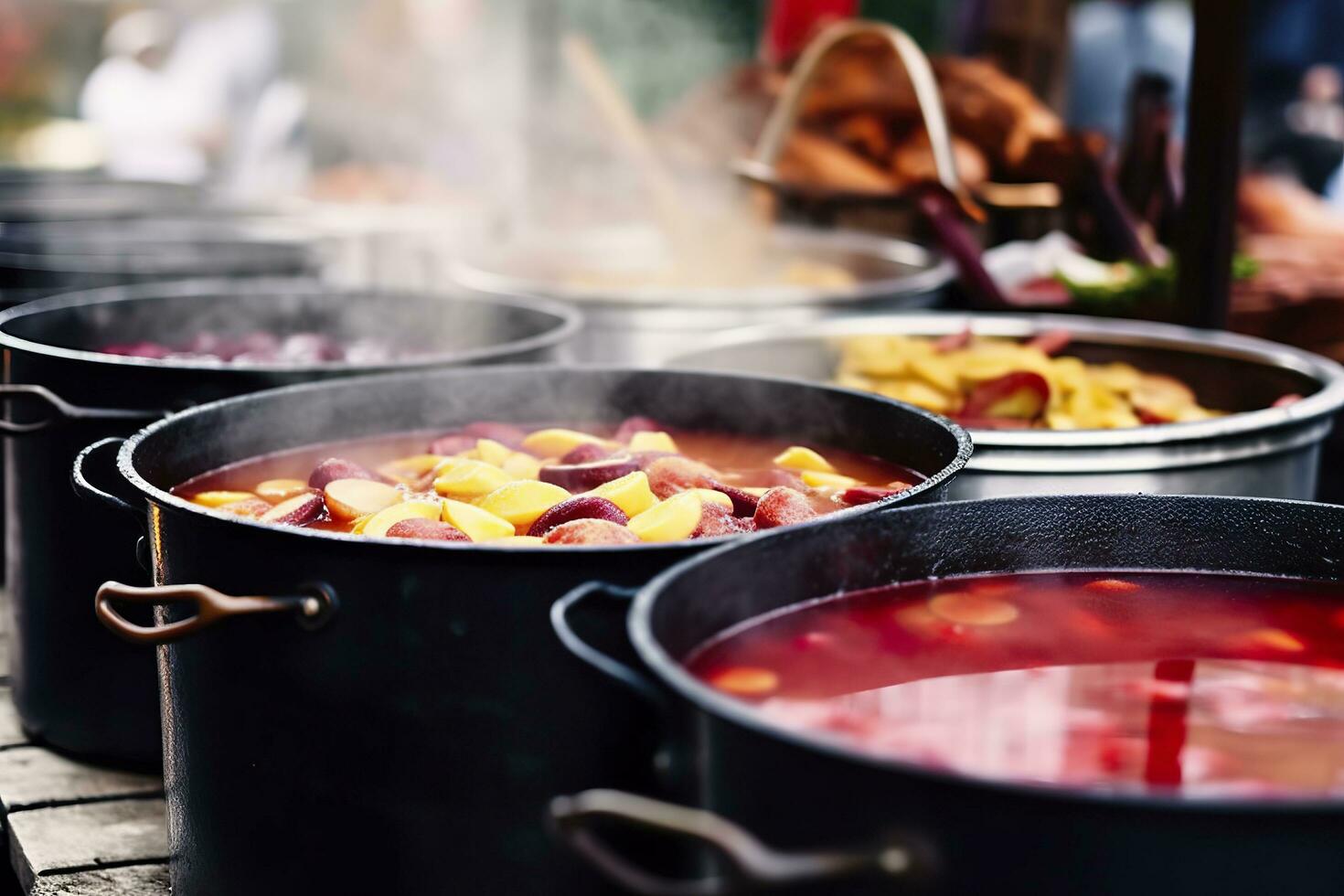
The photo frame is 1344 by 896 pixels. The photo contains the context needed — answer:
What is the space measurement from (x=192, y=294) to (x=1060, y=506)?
2361 millimetres

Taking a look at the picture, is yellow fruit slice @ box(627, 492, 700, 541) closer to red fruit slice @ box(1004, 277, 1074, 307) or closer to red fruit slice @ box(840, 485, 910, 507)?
red fruit slice @ box(840, 485, 910, 507)

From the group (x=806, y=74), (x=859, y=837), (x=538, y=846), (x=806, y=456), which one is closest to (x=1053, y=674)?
(x=859, y=837)

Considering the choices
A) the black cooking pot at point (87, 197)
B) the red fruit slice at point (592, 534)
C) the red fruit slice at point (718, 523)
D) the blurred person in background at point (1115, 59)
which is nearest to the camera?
the red fruit slice at point (592, 534)

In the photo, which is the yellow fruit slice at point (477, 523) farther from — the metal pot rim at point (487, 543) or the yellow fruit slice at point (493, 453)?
the yellow fruit slice at point (493, 453)

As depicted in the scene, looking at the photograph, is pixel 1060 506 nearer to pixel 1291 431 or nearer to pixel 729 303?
pixel 1291 431

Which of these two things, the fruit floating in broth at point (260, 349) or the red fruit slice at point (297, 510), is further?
the fruit floating in broth at point (260, 349)

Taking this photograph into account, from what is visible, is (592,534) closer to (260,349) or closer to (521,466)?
(521,466)

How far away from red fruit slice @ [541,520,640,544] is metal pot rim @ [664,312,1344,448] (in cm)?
92

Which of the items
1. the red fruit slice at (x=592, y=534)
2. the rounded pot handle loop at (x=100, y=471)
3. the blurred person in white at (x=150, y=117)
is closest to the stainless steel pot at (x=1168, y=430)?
the red fruit slice at (x=592, y=534)

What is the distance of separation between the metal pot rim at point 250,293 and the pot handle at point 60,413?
8 centimetres

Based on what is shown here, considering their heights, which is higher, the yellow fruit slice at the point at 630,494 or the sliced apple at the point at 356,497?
the yellow fruit slice at the point at 630,494

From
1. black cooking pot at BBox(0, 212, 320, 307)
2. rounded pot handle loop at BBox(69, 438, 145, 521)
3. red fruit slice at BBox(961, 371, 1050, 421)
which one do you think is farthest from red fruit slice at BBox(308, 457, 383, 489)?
black cooking pot at BBox(0, 212, 320, 307)

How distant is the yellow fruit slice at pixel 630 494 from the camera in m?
1.96

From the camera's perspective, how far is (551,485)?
2.01 meters
